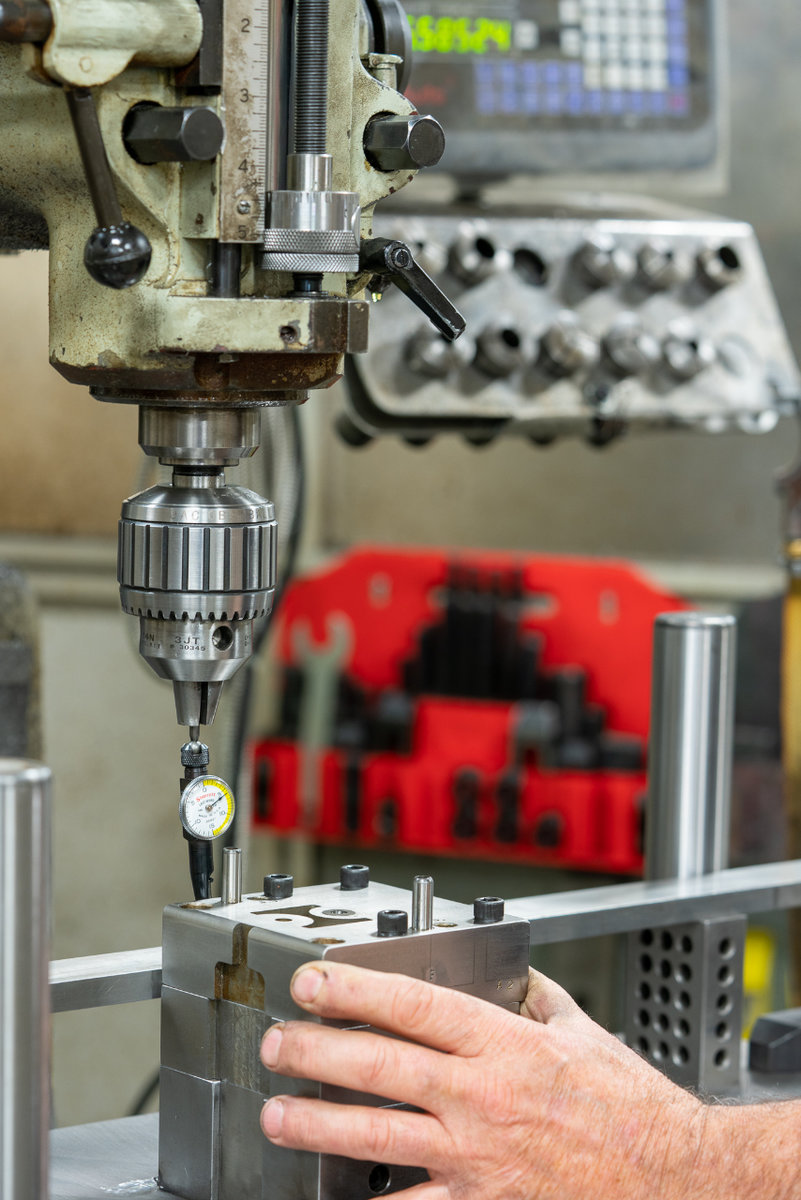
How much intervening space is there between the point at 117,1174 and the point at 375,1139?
26 cm

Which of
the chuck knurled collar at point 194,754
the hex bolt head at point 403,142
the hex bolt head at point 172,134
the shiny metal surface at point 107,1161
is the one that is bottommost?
the shiny metal surface at point 107,1161

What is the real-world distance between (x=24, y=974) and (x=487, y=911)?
0.29 metres

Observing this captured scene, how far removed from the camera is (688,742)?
1322 mm

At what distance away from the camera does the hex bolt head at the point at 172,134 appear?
0.86 meters

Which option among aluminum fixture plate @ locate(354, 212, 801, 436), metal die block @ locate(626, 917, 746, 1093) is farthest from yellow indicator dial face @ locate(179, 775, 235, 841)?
aluminum fixture plate @ locate(354, 212, 801, 436)

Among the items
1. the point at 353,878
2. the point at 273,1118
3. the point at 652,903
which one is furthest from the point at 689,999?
the point at 273,1118

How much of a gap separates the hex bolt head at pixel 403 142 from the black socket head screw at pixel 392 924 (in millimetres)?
434

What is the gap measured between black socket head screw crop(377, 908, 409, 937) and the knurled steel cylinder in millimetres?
200

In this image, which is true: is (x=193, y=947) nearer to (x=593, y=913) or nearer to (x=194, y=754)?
(x=194, y=754)

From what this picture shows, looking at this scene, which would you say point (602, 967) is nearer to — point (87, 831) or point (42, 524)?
point (87, 831)

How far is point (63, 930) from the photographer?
10.7ft

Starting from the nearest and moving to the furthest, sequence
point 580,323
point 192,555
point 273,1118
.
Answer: point 273,1118 < point 192,555 < point 580,323

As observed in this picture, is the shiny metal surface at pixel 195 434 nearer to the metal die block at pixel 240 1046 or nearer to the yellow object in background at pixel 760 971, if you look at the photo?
the metal die block at pixel 240 1046

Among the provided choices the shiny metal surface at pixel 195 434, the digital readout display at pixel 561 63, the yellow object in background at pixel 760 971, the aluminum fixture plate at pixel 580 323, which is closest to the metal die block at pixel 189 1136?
the shiny metal surface at pixel 195 434
